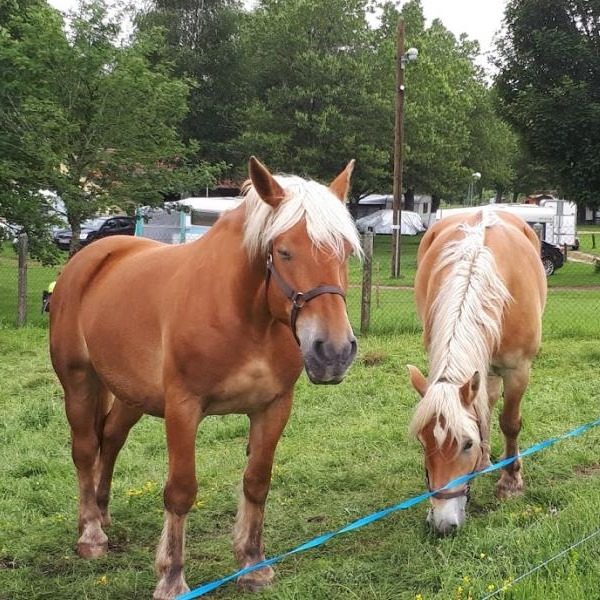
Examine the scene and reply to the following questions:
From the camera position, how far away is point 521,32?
65.0 ft

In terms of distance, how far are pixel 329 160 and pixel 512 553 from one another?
95.7ft

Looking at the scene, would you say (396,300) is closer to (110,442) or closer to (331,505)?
(331,505)

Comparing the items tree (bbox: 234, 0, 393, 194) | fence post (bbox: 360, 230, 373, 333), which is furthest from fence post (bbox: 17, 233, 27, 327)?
tree (bbox: 234, 0, 393, 194)

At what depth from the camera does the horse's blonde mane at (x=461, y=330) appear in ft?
11.5

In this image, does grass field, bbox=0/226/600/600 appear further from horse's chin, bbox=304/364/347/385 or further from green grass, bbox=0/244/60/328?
green grass, bbox=0/244/60/328

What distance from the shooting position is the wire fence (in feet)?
33.4

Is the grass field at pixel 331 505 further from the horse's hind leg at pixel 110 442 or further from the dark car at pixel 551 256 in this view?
the dark car at pixel 551 256

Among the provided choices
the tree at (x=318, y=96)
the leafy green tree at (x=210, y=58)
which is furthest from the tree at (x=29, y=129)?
the leafy green tree at (x=210, y=58)

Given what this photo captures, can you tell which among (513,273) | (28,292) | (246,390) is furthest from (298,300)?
(28,292)

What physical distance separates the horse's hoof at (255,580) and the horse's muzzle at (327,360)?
129 cm

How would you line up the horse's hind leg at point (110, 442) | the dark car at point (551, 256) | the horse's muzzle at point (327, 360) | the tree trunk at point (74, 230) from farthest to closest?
the dark car at point (551, 256) < the tree trunk at point (74, 230) < the horse's hind leg at point (110, 442) < the horse's muzzle at point (327, 360)

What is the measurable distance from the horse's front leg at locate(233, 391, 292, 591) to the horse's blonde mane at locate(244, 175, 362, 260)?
758mm

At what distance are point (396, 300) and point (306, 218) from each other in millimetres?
11497

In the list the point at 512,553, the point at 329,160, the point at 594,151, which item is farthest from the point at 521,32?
the point at 512,553
